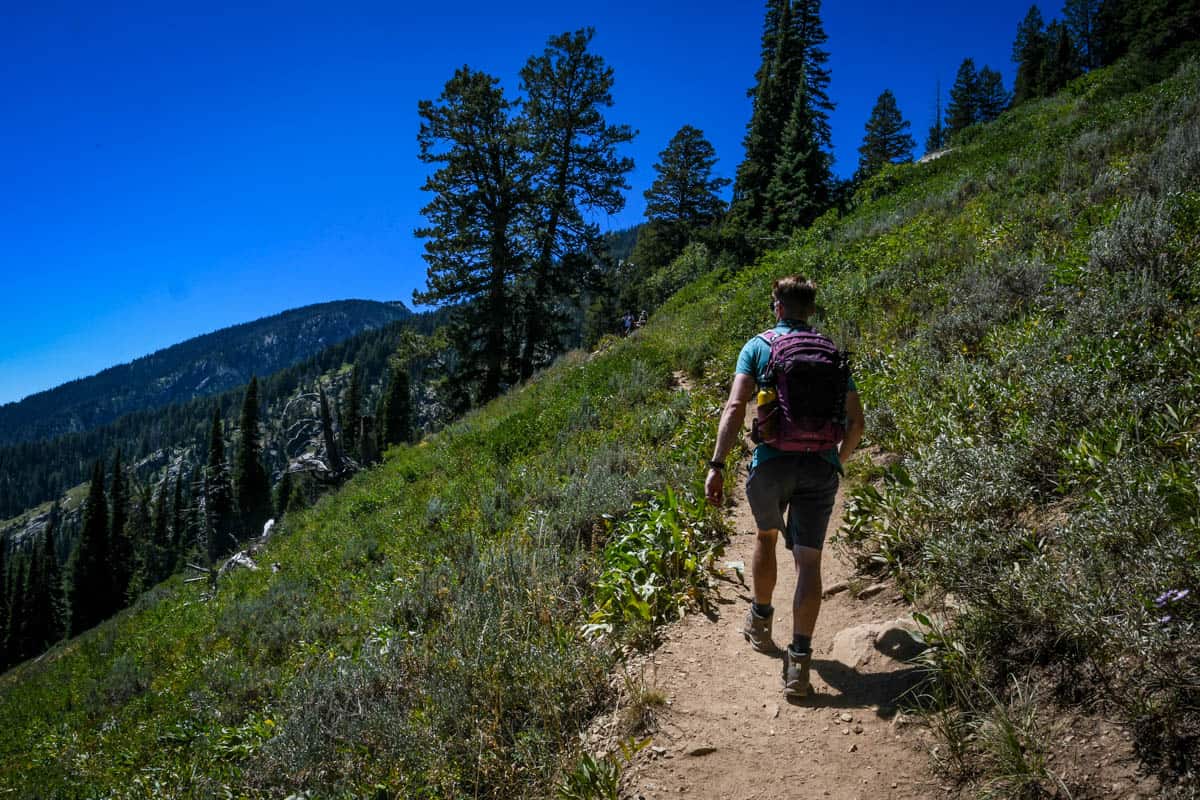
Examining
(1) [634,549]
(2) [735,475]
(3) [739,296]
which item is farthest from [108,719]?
(3) [739,296]

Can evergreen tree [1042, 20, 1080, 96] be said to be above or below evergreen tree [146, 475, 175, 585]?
above

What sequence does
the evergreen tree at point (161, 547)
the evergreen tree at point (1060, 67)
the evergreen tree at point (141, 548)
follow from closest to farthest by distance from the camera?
1. the evergreen tree at point (1060, 67)
2. the evergreen tree at point (141, 548)
3. the evergreen tree at point (161, 547)

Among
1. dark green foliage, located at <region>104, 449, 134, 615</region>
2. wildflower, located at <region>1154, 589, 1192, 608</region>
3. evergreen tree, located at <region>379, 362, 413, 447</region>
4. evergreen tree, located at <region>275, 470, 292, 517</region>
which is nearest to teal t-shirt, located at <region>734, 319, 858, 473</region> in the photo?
wildflower, located at <region>1154, 589, 1192, 608</region>

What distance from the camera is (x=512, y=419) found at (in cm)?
1181

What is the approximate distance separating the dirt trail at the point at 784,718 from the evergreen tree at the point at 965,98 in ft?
A: 253

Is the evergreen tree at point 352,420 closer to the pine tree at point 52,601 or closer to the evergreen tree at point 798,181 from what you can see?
the pine tree at point 52,601

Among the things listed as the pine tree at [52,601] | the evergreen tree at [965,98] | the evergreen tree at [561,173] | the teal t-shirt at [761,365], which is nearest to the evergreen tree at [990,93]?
the evergreen tree at [965,98]

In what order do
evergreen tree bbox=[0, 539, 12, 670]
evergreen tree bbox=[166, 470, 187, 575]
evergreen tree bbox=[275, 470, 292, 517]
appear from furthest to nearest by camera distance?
evergreen tree bbox=[275, 470, 292, 517], evergreen tree bbox=[166, 470, 187, 575], evergreen tree bbox=[0, 539, 12, 670]

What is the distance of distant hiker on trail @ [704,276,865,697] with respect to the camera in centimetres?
321

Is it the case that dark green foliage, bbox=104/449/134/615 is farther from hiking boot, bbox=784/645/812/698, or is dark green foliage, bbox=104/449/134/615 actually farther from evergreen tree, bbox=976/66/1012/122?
evergreen tree, bbox=976/66/1012/122

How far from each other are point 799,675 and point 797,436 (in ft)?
4.77

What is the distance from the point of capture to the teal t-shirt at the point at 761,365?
133 inches

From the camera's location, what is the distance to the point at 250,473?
7019 centimetres

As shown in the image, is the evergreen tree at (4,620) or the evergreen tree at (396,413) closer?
the evergreen tree at (4,620)
